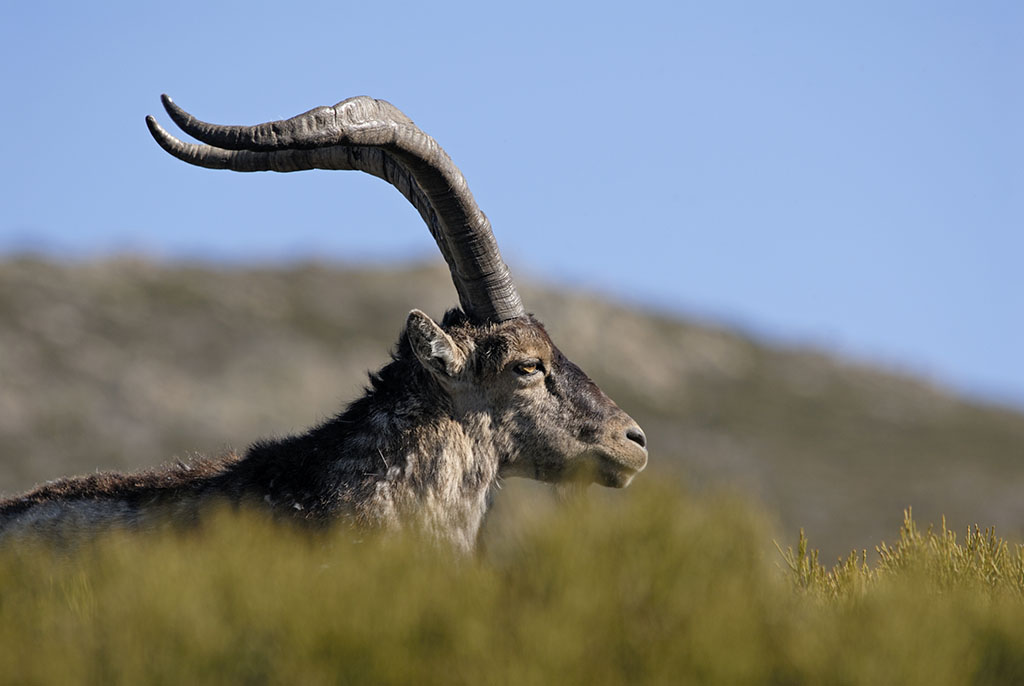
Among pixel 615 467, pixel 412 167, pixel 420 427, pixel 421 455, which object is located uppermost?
pixel 412 167

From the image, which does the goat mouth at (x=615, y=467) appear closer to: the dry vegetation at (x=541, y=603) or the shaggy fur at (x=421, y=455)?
the shaggy fur at (x=421, y=455)

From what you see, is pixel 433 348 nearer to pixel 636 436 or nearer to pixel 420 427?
pixel 420 427

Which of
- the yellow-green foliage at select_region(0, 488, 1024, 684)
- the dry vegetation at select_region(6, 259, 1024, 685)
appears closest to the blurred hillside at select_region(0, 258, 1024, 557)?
the dry vegetation at select_region(6, 259, 1024, 685)

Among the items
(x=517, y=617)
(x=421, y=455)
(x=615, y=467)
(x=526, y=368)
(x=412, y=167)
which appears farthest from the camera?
(x=615, y=467)

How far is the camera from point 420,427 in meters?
7.18

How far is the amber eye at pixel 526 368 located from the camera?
24.8ft

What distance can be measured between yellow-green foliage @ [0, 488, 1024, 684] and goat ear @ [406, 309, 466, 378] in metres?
2.12

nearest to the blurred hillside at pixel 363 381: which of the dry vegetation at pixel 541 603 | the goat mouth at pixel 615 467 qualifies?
the goat mouth at pixel 615 467

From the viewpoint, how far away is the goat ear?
7.24 meters

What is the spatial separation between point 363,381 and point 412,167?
32323mm

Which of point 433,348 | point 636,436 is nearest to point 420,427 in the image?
point 433,348

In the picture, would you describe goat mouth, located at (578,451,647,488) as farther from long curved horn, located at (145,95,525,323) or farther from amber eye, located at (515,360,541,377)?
long curved horn, located at (145,95,525,323)

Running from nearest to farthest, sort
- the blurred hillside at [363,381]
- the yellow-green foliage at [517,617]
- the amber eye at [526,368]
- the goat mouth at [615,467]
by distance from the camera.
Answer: the yellow-green foliage at [517,617] < the amber eye at [526,368] < the goat mouth at [615,467] < the blurred hillside at [363,381]

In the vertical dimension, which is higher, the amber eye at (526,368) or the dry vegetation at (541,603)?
the amber eye at (526,368)
